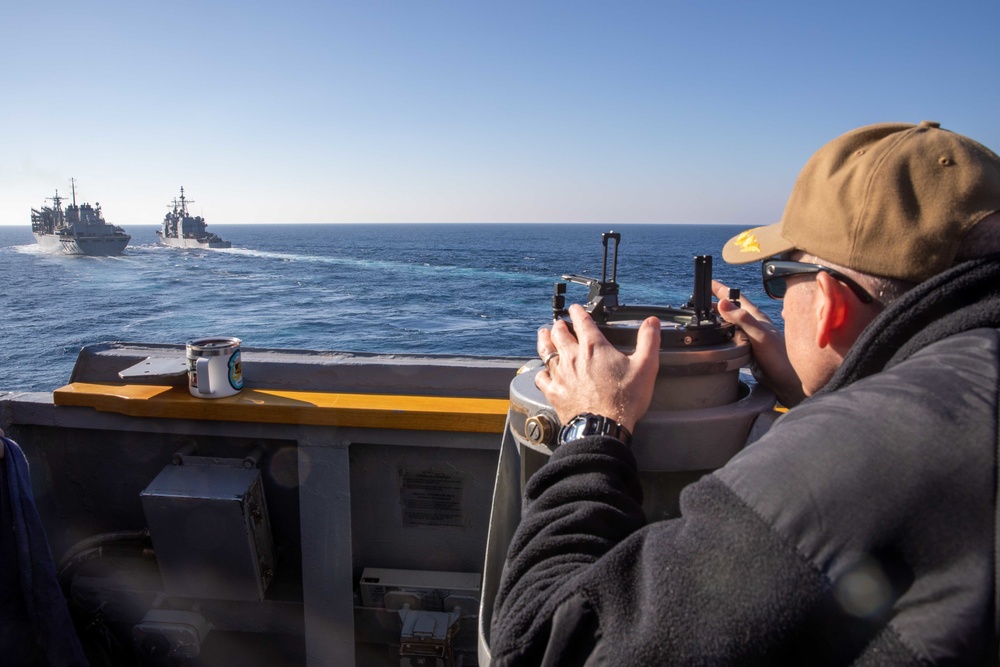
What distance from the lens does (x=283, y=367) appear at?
2.71 metres

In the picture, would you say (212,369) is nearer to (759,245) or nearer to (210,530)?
(210,530)

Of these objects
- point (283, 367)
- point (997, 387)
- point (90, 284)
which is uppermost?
point (997, 387)

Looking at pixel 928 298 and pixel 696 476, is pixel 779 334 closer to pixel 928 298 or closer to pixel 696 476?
pixel 696 476

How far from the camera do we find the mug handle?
247 cm

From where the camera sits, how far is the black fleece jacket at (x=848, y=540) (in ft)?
2.40

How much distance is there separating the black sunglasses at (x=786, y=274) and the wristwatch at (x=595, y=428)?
38 centimetres

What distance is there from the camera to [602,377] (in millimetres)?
1291

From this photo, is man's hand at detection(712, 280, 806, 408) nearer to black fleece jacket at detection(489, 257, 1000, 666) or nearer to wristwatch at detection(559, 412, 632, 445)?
wristwatch at detection(559, 412, 632, 445)

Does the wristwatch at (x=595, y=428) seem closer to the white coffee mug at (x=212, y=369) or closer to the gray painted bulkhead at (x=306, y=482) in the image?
the gray painted bulkhead at (x=306, y=482)

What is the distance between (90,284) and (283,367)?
45.2 metres

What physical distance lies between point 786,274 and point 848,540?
21.9 inches

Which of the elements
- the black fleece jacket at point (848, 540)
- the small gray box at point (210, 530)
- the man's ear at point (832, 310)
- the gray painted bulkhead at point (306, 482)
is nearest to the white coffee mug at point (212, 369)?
the gray painted bulkhead at point (306, 482)

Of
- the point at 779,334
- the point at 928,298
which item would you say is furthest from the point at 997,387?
the point at 779,334

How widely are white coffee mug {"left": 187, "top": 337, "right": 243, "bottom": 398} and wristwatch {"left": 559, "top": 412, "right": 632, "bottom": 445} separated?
5.49ft
